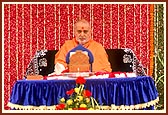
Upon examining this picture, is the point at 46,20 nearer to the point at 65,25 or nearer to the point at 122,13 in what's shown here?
the point at 65,25

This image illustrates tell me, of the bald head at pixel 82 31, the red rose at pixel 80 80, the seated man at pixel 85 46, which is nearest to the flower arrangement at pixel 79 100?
the red rose at pixel 80 80

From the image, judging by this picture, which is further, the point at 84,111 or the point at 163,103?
the point at 163,103

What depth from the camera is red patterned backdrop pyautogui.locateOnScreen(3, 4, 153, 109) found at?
7.43 m

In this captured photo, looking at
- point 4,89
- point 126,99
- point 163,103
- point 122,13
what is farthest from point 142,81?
point 4,89

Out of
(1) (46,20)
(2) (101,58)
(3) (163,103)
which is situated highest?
(1) (46,20)

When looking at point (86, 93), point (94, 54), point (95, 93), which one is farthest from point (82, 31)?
point (86, 93)

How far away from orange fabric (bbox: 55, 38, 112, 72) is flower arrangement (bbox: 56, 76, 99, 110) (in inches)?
32.1

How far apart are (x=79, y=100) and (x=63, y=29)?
1753 mm

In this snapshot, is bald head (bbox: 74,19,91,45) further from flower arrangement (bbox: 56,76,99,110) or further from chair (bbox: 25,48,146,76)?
flower arrangement (bbox: 56,76,99,110)

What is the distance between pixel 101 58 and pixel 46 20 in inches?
35.6

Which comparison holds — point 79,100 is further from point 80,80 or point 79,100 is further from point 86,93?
point 80,80

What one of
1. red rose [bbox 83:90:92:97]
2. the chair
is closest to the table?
red rose [bbox 83:90:92:97]

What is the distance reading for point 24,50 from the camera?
7.47 meters

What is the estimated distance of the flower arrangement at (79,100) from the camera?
5.89 metres
